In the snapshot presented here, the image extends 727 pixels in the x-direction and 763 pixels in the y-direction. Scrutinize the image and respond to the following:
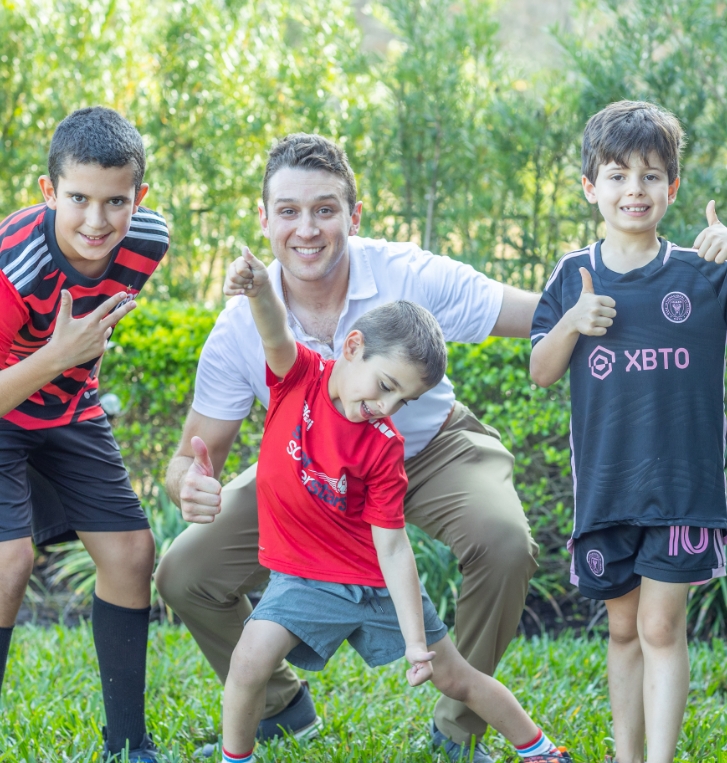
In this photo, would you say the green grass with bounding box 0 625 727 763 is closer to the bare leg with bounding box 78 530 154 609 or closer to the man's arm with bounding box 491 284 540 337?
the bare leg with bounding box 78 530 154 609

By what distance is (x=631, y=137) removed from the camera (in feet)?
8.01

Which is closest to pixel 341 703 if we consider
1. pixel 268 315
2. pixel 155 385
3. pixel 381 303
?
pixel 381 303

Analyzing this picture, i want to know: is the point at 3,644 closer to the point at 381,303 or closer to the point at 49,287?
the point at 49,287

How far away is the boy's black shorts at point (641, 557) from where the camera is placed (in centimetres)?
243

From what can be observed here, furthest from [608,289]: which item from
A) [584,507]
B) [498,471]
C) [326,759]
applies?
[326,759]

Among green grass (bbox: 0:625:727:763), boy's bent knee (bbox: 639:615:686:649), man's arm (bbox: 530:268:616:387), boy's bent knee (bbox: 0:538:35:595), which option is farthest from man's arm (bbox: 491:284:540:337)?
boy's bent knee (bbox: 0:538:35:595)

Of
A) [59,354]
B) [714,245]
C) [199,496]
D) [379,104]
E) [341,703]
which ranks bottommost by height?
[341,703]

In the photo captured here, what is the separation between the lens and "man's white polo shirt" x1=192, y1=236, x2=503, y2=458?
9.97ft

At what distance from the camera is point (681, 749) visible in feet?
9.36

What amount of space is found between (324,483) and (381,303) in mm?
765

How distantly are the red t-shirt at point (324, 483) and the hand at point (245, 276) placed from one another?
12.2 inches

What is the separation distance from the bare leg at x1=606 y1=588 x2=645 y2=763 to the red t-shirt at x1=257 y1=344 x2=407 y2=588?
2.28ft

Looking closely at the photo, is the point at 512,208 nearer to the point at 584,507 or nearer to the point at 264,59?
the point at 264,59

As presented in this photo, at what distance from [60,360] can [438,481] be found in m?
1.28
